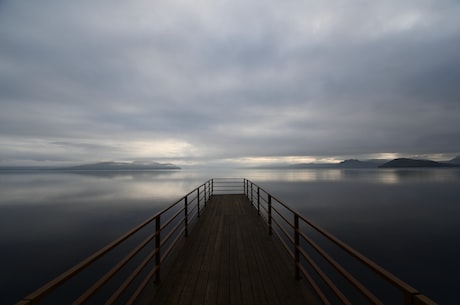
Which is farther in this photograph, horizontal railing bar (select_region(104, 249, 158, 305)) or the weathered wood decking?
the weathered wood decking

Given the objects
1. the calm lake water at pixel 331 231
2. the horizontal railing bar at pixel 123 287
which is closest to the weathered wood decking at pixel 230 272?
the horizontal railing bar at pixel 123 287

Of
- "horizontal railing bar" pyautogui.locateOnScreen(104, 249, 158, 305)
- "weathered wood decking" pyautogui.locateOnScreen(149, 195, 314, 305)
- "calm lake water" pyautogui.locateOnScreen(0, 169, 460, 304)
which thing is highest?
"horizontal railing bar" pyautogui.locateOnScreen(104, 249, 158, 305)

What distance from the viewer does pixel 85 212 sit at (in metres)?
25.2

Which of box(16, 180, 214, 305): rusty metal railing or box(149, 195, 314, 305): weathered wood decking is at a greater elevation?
box(16, 180, 214, 305): rusty metal railing

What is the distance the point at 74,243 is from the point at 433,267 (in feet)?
73.1

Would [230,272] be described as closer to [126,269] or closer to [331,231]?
[126,269]

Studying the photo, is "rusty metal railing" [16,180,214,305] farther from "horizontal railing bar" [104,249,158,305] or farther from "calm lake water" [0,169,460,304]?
"calm lake water" [0,169,460,304]

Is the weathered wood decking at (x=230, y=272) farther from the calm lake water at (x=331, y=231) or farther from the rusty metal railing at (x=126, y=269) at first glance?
the calm lake water at (x=331, y=231)

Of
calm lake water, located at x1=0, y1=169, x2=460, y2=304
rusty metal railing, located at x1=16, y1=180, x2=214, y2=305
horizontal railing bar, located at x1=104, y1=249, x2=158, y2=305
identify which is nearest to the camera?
rusty metal railing, located at x1=16, y1=180, x2=214, y2=305

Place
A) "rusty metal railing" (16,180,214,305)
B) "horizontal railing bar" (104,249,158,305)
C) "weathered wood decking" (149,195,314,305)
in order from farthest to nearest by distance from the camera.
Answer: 1. "weathered wood decking" (149,195,314,305)
2. "horizontal railing bar" (104,249,158,305)
3. "rusty metal railing" (16,180,214,305)

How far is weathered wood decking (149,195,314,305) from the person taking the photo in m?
3.32

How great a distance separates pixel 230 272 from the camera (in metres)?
4.09

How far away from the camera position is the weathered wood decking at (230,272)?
332 cm

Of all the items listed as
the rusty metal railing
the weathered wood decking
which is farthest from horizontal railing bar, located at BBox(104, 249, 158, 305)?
the weathered wood decking
